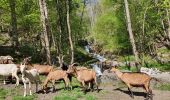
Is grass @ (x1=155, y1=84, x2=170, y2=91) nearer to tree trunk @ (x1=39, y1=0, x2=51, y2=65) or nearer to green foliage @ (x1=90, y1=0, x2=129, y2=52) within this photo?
tree trunk @ (x1=39, y1=0, x2=51, y2=65)

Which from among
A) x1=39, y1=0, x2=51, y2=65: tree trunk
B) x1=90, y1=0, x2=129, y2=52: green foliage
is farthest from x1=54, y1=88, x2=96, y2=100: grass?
x1=90, y1=0, x2=129, y2=52: green foliage

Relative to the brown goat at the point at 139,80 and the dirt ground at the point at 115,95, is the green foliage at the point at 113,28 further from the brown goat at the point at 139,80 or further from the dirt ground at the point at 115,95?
the brown goat at the point at 139,80

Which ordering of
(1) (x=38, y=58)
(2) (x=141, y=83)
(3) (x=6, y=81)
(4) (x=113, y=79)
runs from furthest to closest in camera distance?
(1) (x=38, y=58), (4) (x=113, y=79), (3) (x=6, y=81), (2) (x=141, y=83)

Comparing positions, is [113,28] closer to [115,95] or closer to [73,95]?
[115,95]

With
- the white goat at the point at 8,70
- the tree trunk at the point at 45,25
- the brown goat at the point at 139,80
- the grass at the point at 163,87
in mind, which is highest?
the tree trunk at the point at 45,25

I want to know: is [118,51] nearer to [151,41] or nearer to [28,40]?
[151,41]

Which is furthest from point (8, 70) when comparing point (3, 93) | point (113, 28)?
point (113, 28)

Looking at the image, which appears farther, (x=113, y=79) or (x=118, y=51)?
(x=118, y=51)

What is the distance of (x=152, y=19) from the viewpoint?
6181 centimetres

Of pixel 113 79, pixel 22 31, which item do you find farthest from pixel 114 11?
pixel 113 79

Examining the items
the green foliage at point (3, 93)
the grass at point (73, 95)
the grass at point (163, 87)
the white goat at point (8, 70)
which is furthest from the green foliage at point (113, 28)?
the grass at point (73, 95)

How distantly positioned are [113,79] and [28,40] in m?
35.4

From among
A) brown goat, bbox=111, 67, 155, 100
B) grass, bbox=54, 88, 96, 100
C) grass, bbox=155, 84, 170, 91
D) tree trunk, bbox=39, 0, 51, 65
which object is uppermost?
tree trunk, bbox=39, 0, 51, 65

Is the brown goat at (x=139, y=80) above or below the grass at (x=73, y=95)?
above
